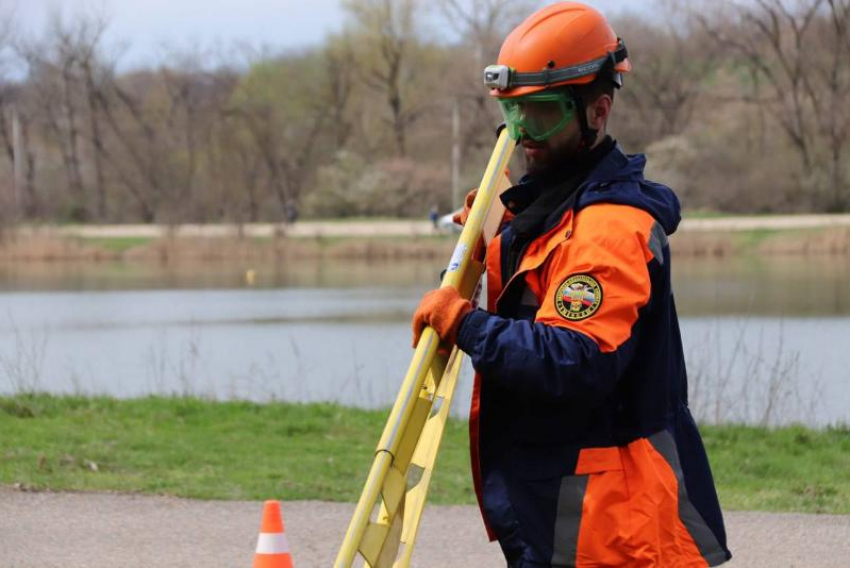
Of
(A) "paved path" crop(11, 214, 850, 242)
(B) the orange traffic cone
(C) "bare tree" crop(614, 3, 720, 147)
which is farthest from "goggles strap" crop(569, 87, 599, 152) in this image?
(C) "bare tree" crop(614, 3, 720, 147)

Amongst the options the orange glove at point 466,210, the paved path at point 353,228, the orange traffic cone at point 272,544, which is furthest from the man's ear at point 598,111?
the paved path at point 353,228

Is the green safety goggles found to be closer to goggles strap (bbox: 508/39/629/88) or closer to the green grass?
goggles strap (bbox: 508/39/629/88)

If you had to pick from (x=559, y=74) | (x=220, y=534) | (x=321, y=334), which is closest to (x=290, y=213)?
(x=321, y=334)

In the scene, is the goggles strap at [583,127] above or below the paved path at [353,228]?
above

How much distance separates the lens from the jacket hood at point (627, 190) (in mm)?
2906

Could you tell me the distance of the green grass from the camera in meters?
50.6

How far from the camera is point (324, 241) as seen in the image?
4959 cm

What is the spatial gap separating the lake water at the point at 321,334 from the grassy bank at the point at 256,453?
1511 millimetres

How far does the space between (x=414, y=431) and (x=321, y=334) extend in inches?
739

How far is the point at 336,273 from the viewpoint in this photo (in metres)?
40.8

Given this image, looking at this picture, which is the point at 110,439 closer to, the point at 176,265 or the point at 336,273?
the point at 336,273

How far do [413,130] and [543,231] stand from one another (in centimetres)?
6529

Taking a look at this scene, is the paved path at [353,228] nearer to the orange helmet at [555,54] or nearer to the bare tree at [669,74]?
the bare tree at [669,74]

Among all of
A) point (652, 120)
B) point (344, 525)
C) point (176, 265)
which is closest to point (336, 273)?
point (176, 265)
